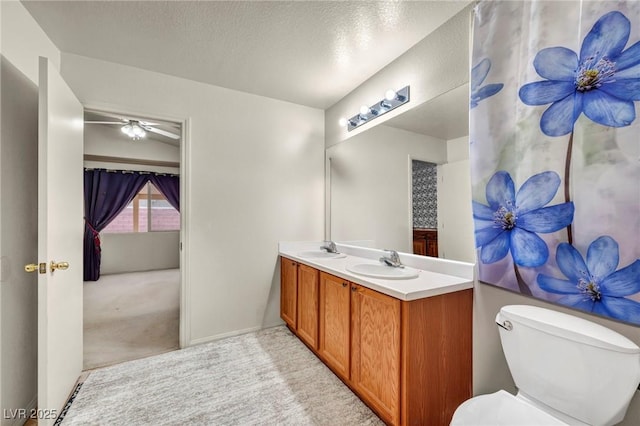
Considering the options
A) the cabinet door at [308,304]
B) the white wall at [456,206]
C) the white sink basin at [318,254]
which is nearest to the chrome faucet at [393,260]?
the white wall at [456,206]

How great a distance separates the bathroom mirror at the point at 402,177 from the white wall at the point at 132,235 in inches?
152

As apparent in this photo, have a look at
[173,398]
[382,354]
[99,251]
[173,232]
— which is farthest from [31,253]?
[173,232]

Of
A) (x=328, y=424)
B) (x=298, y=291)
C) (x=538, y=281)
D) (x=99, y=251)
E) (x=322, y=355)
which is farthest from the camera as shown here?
(x=99, y=251)

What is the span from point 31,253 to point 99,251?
400cm

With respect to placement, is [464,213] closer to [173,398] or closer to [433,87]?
[433,87]

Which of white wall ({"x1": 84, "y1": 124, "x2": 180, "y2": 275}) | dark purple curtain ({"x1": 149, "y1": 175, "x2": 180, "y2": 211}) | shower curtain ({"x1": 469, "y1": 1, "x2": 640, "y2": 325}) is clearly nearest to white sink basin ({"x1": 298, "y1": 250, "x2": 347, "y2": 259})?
shower curtain ({"x1": 469, "y1": 1, "x2": 640, "y2": 325})

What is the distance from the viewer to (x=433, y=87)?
1722 millimetres

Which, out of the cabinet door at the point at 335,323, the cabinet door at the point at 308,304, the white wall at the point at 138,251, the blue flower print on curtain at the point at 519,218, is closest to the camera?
the blue flower print on curtain at the point at 519,218

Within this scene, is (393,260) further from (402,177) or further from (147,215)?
(147,215)

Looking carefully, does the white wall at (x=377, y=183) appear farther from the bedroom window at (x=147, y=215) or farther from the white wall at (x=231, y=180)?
the bedroom window at (x=147, y=215)

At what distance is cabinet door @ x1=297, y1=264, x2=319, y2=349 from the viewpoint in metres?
2.08

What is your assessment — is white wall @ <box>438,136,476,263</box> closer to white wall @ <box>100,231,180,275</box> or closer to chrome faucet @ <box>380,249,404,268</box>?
chrome faucet @ <box>380,249,404,268</box>

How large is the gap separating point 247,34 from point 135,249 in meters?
5.30

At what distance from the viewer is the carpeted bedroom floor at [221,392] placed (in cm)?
151
